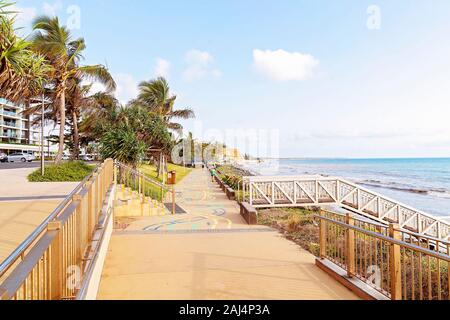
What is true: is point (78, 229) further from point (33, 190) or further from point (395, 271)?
point (33, 190)

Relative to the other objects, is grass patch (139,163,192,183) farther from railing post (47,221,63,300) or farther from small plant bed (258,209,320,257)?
railing post (47,221,63,300)

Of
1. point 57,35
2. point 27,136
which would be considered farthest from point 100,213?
point 27,136

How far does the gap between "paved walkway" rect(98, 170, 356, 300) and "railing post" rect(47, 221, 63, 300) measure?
1.43m

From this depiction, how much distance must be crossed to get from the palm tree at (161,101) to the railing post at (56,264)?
24917 mm

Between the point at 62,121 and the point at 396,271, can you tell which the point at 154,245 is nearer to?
the point at 396,271

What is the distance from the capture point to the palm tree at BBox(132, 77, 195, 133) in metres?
26.5

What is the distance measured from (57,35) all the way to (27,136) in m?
70.1

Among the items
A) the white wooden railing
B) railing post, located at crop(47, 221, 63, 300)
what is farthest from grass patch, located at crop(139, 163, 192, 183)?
railing post, located at crop(47, 221, 63, 300)

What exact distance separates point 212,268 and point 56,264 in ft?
8.99

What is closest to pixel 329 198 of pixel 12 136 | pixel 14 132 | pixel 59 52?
pixel 59 52

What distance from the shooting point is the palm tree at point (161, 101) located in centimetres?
2650

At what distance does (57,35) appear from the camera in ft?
58.0

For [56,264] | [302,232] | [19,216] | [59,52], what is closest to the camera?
[56,264]

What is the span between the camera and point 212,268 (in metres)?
4.43
